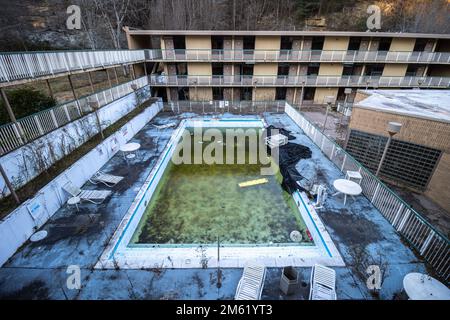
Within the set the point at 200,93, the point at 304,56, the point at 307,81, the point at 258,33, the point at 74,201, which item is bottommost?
the point at 74,201

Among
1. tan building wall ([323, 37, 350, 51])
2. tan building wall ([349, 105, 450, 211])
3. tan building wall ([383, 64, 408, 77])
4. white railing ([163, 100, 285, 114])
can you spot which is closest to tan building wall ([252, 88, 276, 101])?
white railing ([163, 100, 285, 114])

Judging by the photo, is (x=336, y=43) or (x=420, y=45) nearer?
(x=336, y=43)

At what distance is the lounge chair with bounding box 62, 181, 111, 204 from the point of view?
9.67m

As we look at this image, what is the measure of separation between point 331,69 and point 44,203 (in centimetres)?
2878

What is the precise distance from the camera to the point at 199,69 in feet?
83.6

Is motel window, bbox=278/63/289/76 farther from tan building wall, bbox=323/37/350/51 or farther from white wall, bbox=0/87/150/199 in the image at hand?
white wall, bbox=0/87/150/199

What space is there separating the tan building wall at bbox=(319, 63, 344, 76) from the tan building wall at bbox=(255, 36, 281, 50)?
5819 millimetres

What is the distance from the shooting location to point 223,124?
20.5m

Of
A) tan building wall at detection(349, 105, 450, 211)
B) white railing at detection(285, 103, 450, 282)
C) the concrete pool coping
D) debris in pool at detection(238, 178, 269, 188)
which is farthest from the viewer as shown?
debris in pool at detection(238, 178, 269, 188)

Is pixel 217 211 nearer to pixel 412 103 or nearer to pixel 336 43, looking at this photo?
pixel 412 103

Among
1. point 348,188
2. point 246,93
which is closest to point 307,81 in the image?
point 246,93

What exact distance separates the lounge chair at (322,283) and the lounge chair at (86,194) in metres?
8.71

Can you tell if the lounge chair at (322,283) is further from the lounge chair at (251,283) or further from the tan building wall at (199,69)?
the tan building wall at (199,69)

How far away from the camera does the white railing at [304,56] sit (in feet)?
78.5
